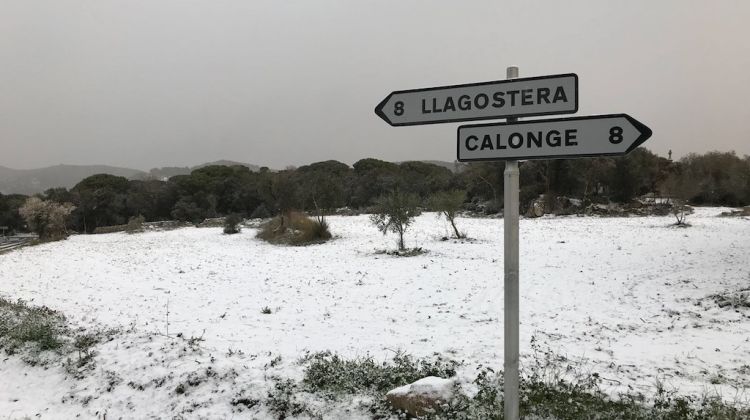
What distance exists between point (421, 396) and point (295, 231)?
20.3 m

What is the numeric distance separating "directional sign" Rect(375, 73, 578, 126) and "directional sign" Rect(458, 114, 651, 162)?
9 cm

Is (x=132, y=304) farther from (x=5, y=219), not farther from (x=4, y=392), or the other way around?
(x=5, y=219)

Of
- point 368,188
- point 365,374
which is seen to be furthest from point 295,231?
point 368,188

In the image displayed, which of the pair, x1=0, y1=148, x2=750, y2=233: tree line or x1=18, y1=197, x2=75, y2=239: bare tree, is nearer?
x1=0, y1=148, x2=750, y2=233: tree line

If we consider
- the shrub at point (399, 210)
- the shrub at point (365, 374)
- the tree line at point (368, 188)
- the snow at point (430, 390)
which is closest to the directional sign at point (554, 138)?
the snow at point (430, 390)

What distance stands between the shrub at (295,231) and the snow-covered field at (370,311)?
309 cm

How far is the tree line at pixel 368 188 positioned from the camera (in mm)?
26844

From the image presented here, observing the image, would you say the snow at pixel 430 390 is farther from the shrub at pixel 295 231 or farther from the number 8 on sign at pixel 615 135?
the shrub at pixel 295 231

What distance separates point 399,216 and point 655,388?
44.7 ft

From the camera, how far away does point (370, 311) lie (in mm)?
9438

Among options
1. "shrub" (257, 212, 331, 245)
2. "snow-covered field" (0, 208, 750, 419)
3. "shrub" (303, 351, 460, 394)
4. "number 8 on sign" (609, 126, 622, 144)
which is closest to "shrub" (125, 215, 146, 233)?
"snow-covered field" (0, 208, 750, 419)

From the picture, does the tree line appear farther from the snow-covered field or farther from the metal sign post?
the metal sign post

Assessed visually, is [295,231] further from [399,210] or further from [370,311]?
[370,311]

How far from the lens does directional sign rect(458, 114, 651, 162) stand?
266 centimetres
